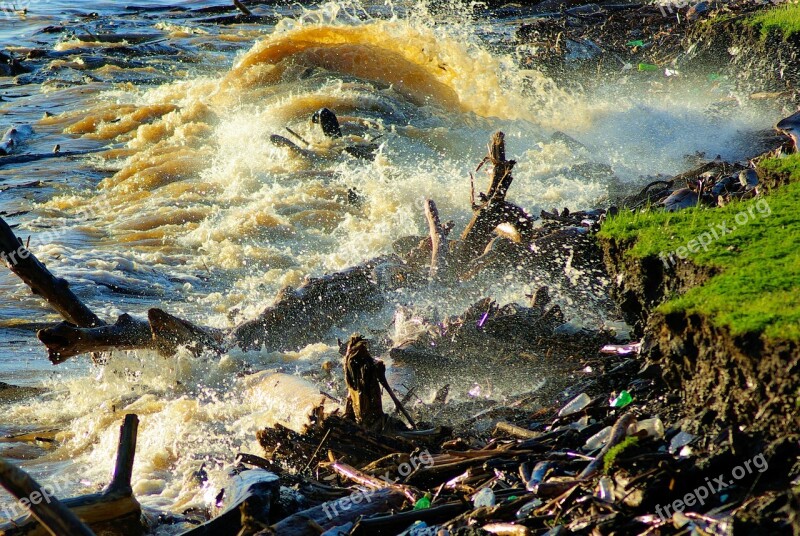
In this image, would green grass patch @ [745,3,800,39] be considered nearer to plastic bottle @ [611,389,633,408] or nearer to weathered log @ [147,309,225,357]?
weathered log @ [147,309,225,357]

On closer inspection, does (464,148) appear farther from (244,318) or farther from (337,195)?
(244,318)

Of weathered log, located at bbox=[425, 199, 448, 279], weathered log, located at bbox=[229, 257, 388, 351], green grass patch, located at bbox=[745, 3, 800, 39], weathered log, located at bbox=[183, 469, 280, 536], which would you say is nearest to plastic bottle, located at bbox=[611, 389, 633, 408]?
weathered log, located at bbox=[183, 469, 280, 536]

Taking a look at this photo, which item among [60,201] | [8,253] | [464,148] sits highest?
[8,253]

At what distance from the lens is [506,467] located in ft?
11.7

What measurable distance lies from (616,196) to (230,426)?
210 inches

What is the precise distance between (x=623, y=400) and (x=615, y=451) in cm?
66

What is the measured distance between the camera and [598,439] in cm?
347

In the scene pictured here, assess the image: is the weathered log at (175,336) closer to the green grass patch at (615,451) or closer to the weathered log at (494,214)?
the weathered log at (494,214)

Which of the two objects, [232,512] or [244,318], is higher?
[232,512]

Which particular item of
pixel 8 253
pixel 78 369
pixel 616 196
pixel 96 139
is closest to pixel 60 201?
pixel 96 139

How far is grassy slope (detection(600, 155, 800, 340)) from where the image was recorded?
122 inches

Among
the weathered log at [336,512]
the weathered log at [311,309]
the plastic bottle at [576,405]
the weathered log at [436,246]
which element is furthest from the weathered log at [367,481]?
the weathered log at [436,246]

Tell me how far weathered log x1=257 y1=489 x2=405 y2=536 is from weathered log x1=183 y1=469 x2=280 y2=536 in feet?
0.34

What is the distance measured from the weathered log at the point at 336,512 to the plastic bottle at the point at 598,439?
84cm
